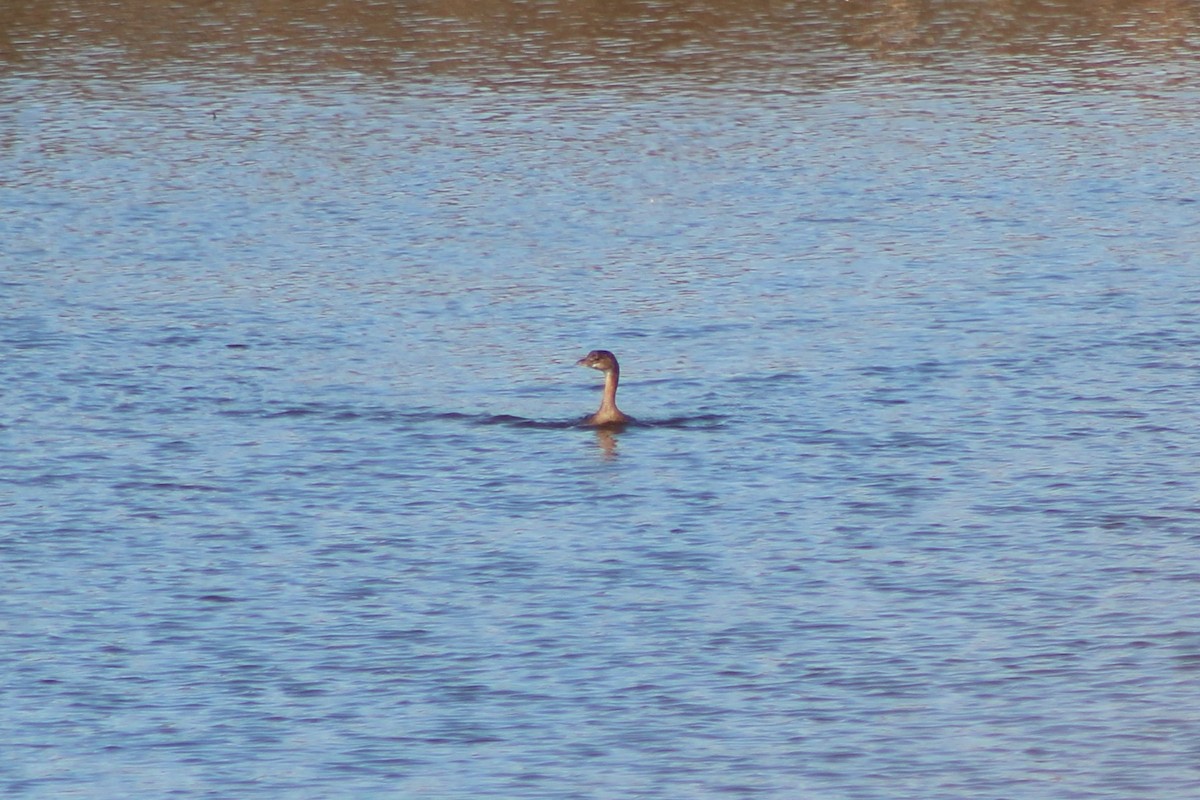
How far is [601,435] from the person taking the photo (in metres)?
20.1

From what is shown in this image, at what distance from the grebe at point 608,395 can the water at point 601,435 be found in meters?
0.21

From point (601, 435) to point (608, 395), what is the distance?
0.39m

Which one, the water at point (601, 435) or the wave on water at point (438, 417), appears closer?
the water at point (601, 435)

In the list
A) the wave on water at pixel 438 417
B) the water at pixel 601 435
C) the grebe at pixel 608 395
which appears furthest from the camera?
the wave on water at pixel 438 417

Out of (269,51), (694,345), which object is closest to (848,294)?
(694,345)

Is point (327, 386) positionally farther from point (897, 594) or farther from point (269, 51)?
point (269, 51)

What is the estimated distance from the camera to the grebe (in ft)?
65.7

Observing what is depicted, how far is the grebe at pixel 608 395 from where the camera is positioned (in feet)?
65.7

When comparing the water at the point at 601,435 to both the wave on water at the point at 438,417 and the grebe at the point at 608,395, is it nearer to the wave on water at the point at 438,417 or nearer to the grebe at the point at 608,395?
A: the wave on water at the point at 438,417

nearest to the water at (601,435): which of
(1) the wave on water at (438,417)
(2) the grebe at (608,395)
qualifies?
(1) the wave on water at (438,417)

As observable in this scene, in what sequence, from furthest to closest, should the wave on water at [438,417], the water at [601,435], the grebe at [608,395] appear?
the wave on water at [438,417]
the grebe at [608,395]
the water at [601,435]

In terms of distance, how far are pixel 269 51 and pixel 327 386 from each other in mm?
22144

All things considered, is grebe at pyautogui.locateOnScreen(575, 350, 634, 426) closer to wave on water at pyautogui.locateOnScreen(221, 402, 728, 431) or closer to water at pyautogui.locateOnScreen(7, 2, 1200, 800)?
wave on water at pyautogui.locateOnScreen(221, 402, 728, 431)

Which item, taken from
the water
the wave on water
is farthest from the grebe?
the water
